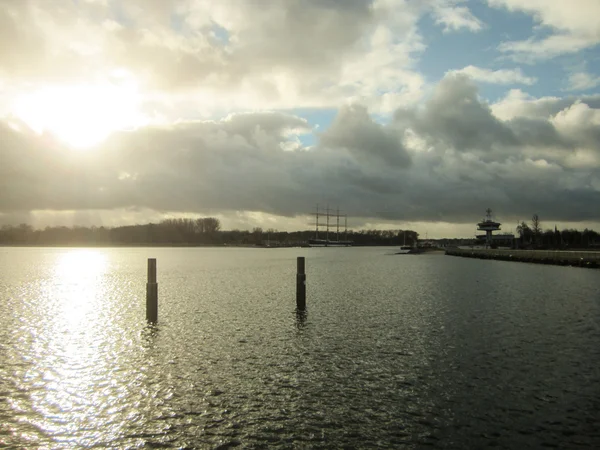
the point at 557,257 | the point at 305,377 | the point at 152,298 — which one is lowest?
the point at 305,377

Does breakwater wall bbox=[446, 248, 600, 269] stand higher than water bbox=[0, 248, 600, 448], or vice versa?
breakwater wall bbox=[446, 248, 600, 269]

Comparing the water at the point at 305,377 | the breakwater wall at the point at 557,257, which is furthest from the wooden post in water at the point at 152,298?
the breakwater wall at the point at 557,257

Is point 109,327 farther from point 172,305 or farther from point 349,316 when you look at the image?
A: point 349,316

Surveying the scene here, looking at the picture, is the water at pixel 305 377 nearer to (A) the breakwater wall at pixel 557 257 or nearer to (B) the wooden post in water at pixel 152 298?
(B) the wooden post in water at pixel 152 298

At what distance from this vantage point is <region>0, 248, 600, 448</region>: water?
1230cm

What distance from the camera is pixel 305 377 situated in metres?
17.1

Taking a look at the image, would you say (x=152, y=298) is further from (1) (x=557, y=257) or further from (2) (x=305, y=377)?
(1) (x=557, y=257)

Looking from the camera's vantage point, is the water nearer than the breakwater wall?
Yes

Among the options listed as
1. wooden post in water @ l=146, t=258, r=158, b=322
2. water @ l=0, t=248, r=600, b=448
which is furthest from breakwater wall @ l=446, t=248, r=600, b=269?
wooden post in water @ l=146, t=258, r=158, b=322

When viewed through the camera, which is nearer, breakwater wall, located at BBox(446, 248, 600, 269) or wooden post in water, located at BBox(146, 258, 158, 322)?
wooden post in water, located at BBox(146, 258, 158, 322)

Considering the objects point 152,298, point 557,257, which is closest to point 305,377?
point 152,298

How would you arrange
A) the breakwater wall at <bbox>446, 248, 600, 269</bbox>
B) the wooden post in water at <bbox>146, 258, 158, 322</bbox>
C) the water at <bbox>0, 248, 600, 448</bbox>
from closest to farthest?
the water at <bbox>0, 248, 600, 448</bbox>, the wooden post in water at <bbox>146, 258, 158, 322</bbox>, the breakwater wall at <bbox>446, 248, 600, 269</bbox>

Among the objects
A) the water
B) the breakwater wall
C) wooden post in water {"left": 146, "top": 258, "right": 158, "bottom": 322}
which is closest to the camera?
the water

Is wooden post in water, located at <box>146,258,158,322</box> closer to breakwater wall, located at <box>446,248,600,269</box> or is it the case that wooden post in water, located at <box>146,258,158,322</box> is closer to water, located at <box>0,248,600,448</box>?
water, located at <box>0,248,600,448</box>
